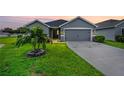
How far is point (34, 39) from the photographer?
11.5 metres

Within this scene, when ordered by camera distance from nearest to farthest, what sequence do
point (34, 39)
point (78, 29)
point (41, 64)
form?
point (41, 64), point (34, 39), point (78, 29)

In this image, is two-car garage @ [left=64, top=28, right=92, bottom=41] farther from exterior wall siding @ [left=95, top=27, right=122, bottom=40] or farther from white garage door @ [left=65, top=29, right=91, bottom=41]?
exterior wall siding @ [left=95, top=27, right=122, bottom=40]

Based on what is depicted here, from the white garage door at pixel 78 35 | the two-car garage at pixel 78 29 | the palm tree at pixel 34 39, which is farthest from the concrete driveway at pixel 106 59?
the two-car garage at pixel 78 29

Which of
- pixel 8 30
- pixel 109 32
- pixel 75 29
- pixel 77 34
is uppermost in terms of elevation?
pixel 8 30

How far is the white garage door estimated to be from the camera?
56.7ft

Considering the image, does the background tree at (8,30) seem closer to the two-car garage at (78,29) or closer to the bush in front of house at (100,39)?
the bush in front of house at (100,39)

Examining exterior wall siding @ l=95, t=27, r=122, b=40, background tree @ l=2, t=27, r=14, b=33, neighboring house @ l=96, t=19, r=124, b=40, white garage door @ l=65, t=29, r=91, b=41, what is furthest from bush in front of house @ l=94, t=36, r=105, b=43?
background tree @ l=2, t=27, r=14, b=33

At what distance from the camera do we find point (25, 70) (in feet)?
29.9

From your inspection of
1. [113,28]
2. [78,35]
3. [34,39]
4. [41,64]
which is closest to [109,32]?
[113,28]

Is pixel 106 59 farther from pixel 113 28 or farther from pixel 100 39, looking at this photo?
pixel 113 28

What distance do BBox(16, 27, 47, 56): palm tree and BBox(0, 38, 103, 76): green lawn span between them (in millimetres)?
338

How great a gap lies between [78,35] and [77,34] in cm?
16
